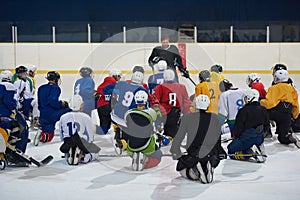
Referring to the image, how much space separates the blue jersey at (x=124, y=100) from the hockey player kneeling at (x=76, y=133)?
17.7 inches

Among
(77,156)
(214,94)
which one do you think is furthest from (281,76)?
(77,156)

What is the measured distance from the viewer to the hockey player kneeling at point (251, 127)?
4855 millimetres

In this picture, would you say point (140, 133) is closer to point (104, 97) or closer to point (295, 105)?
point (104, 97)

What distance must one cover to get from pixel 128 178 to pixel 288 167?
1627 millimetres

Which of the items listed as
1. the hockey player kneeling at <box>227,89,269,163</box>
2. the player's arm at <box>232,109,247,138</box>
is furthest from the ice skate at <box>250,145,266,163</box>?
the player's arm at <box>232,109,247,138</box>

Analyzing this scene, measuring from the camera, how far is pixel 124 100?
5.23 meters

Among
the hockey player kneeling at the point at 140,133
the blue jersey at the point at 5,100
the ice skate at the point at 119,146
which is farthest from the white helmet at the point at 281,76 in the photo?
the blue jersey at the point at 5,100

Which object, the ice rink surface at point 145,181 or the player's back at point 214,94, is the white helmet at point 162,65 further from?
the ice rink surface at point 145,181

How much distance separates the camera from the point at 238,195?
382 centimetres

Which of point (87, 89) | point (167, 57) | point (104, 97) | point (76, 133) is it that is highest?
point (167, 57)

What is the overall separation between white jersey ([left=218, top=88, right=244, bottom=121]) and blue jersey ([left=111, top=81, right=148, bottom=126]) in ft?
3.60

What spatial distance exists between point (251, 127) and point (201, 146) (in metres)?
0.93

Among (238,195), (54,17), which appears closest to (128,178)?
(238,195)

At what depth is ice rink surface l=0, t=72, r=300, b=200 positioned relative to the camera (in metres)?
3.83
